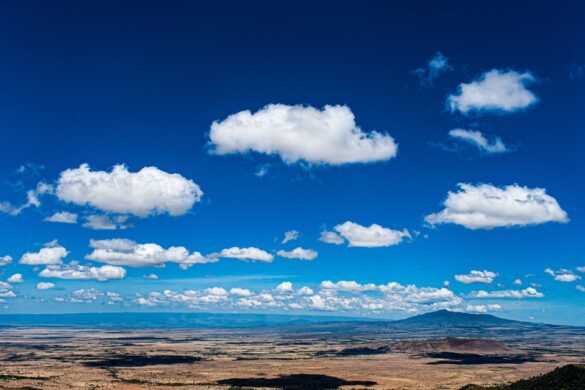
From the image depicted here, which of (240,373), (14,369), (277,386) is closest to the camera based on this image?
(277,386)

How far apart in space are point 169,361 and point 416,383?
94.5 meters

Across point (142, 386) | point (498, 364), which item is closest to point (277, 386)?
point (142, 386)

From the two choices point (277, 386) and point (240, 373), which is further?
point (240, 373)

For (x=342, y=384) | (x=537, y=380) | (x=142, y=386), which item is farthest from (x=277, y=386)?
(x=537, y=380)

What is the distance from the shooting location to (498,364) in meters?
182

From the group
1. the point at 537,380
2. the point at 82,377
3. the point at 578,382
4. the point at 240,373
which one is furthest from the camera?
the point at 240,373

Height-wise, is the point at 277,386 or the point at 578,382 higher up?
the point at 578,382

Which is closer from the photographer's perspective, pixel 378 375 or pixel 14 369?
pixel 378 375

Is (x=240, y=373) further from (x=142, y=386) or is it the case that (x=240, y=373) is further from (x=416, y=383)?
(x=416, y=383)

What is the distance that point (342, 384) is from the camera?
12231cm

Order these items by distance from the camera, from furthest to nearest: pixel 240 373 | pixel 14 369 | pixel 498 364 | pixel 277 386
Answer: pixel 498 364 < pixel 14 369 < pixel 240 373 < pixel 277 386

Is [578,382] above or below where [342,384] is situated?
above

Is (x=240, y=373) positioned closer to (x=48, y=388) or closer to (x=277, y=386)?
(x=277, y=386)

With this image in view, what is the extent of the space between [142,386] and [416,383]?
6159 centimetres
